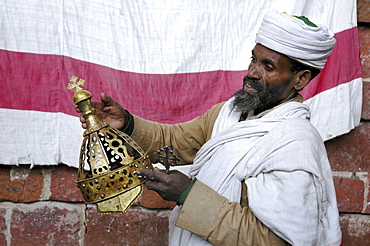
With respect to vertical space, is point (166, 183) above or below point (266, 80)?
below

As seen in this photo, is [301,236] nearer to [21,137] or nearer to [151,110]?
[151,110]

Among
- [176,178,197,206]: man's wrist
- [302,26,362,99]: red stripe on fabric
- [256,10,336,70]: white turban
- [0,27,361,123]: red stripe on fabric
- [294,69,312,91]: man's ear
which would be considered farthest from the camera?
[302,26,362,99]: red stripe on fabric

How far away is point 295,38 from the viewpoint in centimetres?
190

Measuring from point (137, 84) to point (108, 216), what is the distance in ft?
2.70

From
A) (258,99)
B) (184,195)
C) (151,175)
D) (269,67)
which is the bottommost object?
(184,195)

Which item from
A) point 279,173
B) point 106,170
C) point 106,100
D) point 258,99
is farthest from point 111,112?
point 279,173

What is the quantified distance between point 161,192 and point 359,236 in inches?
71.8

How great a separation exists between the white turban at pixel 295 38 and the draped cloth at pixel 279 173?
0.69 feet

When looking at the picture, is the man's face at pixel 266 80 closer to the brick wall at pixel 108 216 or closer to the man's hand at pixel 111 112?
the man's hand at pixel 111 112

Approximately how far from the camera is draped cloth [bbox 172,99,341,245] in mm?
1634

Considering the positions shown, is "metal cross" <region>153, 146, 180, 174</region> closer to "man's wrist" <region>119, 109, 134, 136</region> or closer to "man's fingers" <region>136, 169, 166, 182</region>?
"man's fingers" <region>136, 169, 166, 182</region>

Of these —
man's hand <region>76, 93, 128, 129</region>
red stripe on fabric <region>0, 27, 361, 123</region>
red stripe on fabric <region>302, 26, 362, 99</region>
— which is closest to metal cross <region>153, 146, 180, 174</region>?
man's hand <region>76, 93, 128, 129</region>

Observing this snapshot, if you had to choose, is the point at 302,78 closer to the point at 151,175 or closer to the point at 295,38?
the point at 295,38

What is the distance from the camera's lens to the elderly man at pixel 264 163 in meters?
1.66
